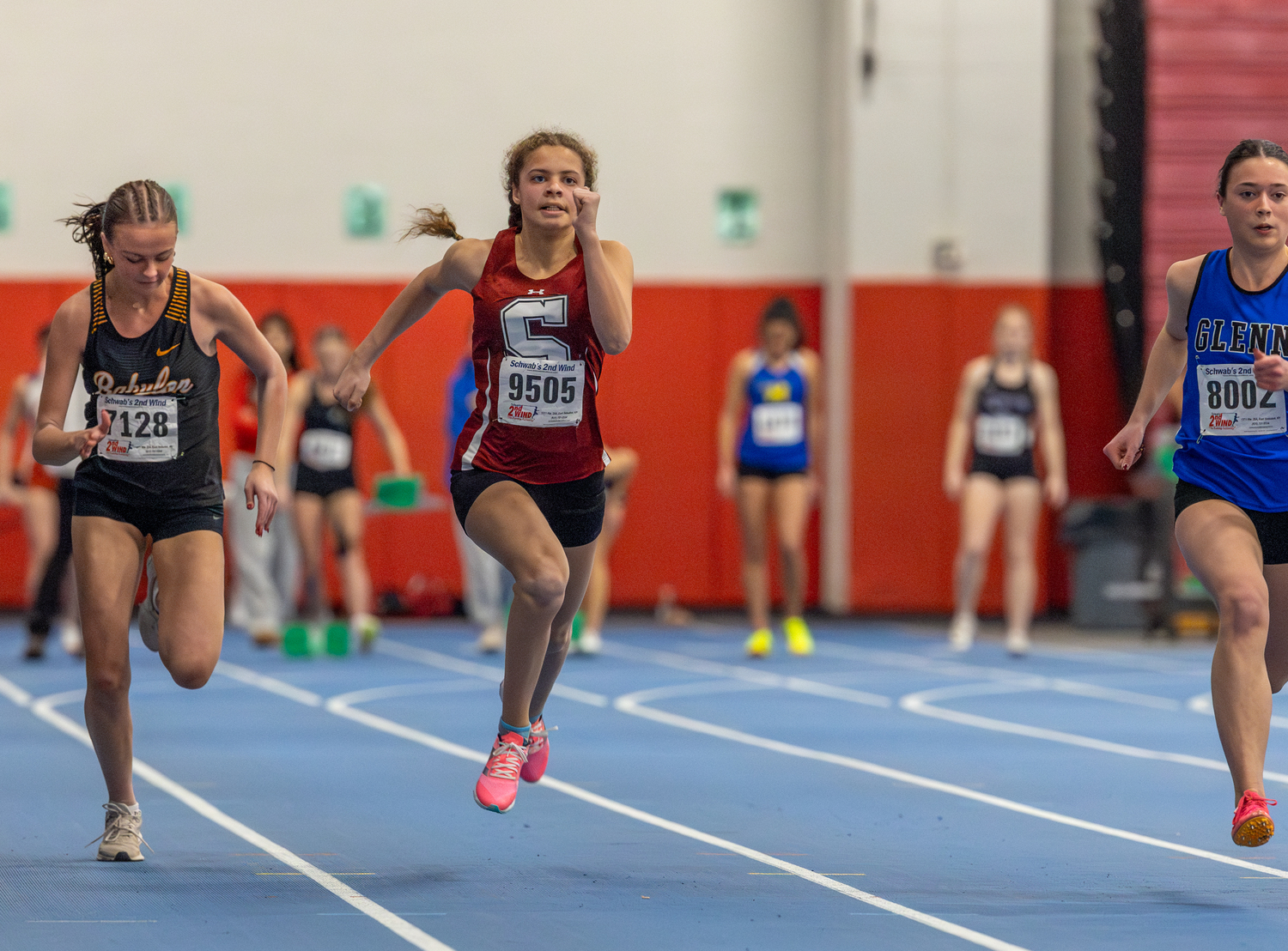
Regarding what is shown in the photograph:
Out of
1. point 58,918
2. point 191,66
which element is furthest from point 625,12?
point 58,918

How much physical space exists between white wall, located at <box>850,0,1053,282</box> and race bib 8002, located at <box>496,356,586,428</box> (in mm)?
9821

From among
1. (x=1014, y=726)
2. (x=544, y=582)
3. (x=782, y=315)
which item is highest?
(x=782, y=315)

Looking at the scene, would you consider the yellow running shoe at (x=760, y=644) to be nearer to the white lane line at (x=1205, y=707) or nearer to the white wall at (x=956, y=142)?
the white lane line at (x=1205, y=707)

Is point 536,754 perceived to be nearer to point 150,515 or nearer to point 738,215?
point 150,515

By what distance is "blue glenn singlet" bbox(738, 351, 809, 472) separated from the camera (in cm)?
1182

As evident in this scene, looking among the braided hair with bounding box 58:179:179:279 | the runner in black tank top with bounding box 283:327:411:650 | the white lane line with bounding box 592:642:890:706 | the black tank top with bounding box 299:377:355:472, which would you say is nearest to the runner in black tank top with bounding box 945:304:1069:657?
the white lane line with bounding box 592:642:890:706

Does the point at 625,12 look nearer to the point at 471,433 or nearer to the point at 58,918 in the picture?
the point at 471,433

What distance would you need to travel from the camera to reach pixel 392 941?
417cm

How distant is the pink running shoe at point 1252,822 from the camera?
461 centimetres

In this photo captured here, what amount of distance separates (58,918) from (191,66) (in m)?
11.8

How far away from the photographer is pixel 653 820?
236 inches

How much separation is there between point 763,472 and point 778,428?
1.09ft

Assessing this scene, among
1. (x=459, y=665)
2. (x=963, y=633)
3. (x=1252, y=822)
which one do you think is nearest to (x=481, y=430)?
(x=1252, y=822)

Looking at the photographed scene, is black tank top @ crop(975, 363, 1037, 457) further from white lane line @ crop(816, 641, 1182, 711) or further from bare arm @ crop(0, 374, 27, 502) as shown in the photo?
bare arm @ crop(0, 374, 27, 502)
